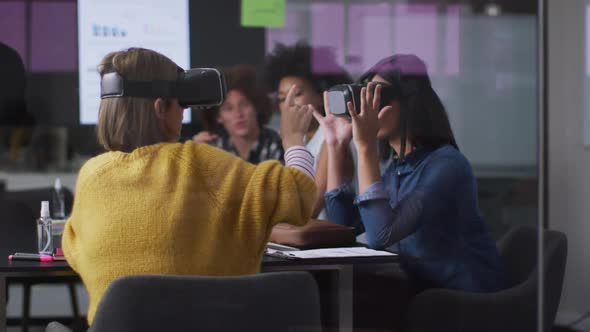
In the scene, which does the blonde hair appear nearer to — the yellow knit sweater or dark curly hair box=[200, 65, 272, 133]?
the yellow knit sweater

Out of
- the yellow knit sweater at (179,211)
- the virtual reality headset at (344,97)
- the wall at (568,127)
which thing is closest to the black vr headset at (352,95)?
the virtual reality headset at (344,97)

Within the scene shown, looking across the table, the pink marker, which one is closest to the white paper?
the table

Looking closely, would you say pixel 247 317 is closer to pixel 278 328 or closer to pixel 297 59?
pixel 278 328

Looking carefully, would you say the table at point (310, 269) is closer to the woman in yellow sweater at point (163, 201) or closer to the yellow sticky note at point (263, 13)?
the woman in yellow sweater at point (163, 201)

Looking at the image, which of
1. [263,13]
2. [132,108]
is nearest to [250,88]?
[263,13]

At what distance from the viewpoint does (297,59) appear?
7.27ft

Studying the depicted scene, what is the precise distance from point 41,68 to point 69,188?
0.33 meters

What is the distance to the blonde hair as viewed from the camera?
6.37 feet

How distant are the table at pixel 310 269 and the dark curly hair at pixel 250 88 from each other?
380mm

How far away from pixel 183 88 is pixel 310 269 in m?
0.57

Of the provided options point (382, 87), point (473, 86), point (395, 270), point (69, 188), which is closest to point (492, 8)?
point (473, 86)

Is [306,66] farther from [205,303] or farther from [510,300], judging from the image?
[510,300]

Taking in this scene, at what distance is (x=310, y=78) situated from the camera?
7.16 ft

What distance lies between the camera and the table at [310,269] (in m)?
2.07
